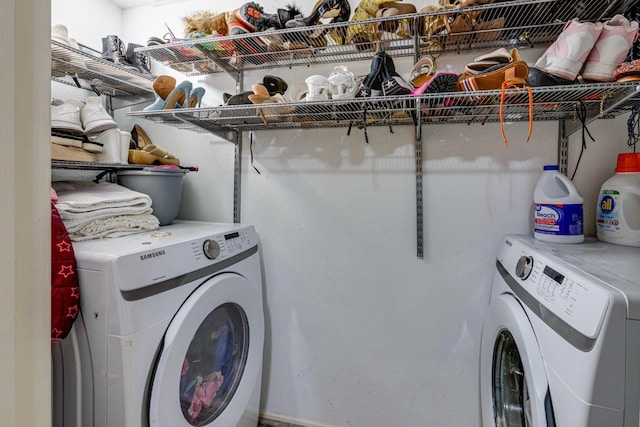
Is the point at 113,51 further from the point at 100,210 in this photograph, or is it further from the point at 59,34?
the point at 100,210

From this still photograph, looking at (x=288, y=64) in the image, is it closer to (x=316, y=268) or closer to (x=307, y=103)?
(x=307, y=103)

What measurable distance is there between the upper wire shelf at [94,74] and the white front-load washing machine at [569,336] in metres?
1.75

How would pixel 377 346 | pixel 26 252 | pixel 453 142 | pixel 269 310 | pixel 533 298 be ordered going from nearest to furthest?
pixel 26 252 → pixel 533 298 → pixel 453 142 → pixel 377 346 → pixel 269 310

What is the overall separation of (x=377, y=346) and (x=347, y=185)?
2.54 feet

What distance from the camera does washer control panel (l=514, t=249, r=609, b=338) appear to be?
1.93ft

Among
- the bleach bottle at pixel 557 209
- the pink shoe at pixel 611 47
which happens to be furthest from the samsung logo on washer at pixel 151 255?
the pink shoe at pixel 611 47

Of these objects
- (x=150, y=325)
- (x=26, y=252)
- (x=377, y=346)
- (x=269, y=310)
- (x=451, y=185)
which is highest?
(x=451, y=185)

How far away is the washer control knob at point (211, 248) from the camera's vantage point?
3.47ft

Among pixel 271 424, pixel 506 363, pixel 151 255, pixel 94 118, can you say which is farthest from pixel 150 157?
pixel 506 363

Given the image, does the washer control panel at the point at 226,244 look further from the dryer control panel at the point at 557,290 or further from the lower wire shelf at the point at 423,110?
the dryer control panel at the point at 557,290

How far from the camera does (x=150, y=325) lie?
32.8 inches

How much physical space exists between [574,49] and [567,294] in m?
0.74

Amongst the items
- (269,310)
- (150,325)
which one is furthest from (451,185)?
(150,325)

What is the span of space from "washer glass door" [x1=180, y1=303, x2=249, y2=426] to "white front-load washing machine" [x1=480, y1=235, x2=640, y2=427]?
3.13ft
